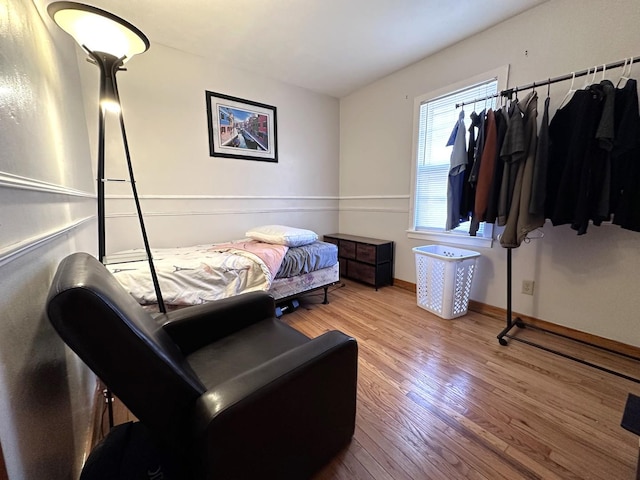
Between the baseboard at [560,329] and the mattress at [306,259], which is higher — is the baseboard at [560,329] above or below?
below

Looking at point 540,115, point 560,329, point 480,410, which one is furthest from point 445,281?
point 540,115

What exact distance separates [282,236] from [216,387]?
1788mm

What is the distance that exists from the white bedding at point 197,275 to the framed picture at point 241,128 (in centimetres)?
128

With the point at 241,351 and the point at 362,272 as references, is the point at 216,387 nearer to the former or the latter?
the point at 241,351

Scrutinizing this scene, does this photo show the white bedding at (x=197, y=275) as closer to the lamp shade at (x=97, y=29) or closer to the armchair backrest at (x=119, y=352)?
the armchair backrest at (x=119, y=352)

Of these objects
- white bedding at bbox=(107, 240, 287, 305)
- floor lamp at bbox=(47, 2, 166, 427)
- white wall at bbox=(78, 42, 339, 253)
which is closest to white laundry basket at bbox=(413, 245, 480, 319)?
white bedding at bbox=(107, 240, 287, 305)

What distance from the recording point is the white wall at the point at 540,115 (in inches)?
67.2

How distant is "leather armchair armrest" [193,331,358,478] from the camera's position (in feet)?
2.22

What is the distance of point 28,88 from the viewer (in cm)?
88

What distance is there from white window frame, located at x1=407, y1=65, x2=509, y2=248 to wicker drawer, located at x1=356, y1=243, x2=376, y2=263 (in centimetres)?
46

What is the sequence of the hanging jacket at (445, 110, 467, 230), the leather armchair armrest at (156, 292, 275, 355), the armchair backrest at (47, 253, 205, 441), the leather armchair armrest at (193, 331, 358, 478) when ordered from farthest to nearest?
the hanging jacket at (445, 110, 467, 230) < the leather armchair armrest at (156, 292, 275, 355) < the leather armchair armrest at (193, 331, 358, 478) < the armchair backrest at (47, 253, 205, 441)

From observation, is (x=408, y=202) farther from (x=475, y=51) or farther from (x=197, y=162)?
(x=197, y=162)

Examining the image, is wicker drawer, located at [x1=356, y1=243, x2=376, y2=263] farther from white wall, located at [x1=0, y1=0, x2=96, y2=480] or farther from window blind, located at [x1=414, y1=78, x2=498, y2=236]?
white wall, located at [x1=0, y1=0, x2=96, y2=480]

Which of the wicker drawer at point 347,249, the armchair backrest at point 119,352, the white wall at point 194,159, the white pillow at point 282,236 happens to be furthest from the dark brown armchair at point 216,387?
the wicker drawer at point 347,249
